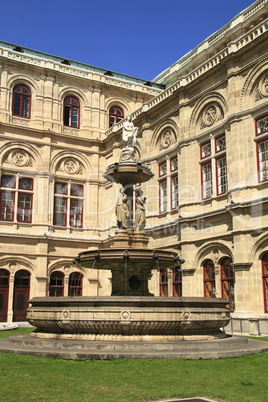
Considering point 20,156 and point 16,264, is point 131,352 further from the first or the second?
point 20,156

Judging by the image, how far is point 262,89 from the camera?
21.5 metres

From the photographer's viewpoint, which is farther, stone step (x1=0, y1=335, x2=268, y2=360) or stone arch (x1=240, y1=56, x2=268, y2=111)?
stone arch (x1=240, y1=56, x2=268, y2=111)

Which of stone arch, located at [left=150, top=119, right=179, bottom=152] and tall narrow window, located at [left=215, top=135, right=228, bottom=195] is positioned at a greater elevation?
stone arch, located at [left=150, top=119, right=179, bottom=152]

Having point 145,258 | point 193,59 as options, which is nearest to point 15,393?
point 145,258

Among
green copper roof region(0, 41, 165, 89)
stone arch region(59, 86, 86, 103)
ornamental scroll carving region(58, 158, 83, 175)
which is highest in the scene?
green copper roof region(0, 41, 165, 89)

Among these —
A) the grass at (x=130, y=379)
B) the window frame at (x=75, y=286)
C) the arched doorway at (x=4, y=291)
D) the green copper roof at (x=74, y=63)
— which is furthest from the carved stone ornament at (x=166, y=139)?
the grass at (x=130, y=379)

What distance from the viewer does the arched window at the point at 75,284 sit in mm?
32031

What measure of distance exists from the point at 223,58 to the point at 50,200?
1536cm

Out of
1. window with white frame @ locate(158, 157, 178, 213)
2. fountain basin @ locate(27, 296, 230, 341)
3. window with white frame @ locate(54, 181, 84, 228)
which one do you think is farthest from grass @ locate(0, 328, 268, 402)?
window with white frame @ locate(54, 181, 84, 228)

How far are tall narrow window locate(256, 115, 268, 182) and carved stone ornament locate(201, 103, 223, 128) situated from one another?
9.84ft

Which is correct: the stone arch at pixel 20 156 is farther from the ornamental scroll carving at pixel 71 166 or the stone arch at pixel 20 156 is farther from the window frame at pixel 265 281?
the window frame at pixel 265 281

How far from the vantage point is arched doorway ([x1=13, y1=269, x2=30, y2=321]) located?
98.6 ft

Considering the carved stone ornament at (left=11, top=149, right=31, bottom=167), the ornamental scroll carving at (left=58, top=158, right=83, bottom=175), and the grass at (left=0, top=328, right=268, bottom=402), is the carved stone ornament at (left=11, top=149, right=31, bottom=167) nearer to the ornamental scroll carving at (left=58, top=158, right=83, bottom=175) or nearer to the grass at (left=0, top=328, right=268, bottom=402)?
the ornamental scroll carving at (left=58, top=158, right=83, bottom=175)

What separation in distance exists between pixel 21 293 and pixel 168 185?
11996mm
